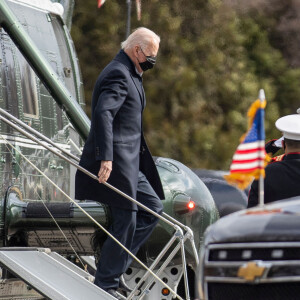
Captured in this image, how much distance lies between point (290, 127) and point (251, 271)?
2315mm

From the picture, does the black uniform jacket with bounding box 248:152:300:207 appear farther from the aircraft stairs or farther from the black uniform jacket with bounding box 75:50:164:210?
the aircraft stairs

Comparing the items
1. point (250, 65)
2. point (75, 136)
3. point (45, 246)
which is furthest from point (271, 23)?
point (45, 246)

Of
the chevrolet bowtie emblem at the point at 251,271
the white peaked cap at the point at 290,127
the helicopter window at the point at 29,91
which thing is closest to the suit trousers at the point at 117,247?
the white peaked cap at the point at 290,127

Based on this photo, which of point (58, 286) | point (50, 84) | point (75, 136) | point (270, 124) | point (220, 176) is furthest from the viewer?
point (270, 124)

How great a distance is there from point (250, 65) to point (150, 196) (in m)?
19.5

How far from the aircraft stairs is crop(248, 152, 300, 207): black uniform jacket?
1359 millimetres

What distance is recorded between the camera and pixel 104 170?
8.58m

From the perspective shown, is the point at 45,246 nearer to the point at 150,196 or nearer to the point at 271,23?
the point at 150,196

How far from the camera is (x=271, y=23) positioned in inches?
1134

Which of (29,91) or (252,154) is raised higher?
(252,154)

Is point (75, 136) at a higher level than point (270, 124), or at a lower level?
higher

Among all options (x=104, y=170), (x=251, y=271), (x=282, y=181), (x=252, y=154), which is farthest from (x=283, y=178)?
(x=251, y=271)

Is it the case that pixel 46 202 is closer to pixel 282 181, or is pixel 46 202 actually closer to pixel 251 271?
pixel 282 181

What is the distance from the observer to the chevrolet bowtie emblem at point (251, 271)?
5438mm
